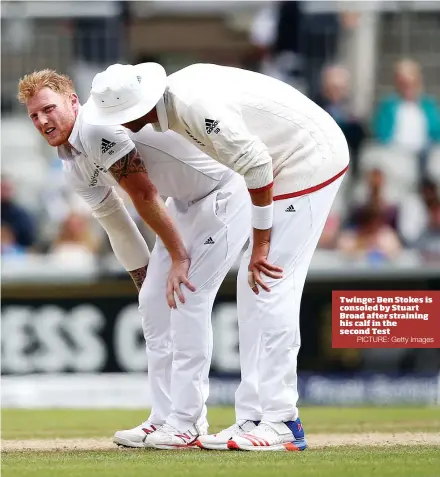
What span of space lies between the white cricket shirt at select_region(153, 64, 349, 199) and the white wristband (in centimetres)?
14

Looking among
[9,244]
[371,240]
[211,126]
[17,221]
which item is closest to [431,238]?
[371,240]

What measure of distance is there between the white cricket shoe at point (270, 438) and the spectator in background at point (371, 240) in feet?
17.0

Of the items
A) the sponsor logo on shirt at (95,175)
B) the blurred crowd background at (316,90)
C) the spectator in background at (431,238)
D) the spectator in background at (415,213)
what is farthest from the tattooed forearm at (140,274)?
the spectator in background at (415,213)

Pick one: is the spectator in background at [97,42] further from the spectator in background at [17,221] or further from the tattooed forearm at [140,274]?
the tattooed forearm at [140,274]

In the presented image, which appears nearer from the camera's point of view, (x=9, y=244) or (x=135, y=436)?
(x=135, y=436)

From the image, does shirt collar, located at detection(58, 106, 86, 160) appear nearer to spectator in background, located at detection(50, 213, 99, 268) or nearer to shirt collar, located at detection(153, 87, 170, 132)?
shirt collar, located at detection(153, 87, 170, 132)

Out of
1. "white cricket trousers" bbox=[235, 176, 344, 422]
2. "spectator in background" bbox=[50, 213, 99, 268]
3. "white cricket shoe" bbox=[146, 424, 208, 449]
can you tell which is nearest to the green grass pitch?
"white cricket shoe" bbox=[146, 424, 208, 449]

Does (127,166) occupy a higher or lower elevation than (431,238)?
higher

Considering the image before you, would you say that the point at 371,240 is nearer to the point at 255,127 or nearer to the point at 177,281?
the point at 177,281

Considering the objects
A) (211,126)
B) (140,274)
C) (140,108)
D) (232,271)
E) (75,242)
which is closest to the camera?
(211,126)

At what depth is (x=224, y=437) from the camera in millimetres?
6234

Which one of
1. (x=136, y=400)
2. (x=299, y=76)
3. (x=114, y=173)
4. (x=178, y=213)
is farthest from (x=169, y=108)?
(x=299, y=76)

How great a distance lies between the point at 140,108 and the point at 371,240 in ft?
20.0

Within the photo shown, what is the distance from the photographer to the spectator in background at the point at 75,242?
38.1ft
